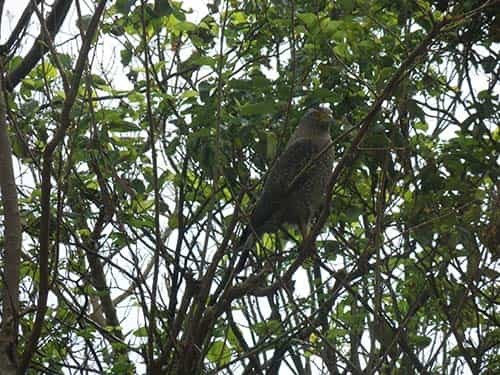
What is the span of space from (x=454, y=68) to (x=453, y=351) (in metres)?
1.83

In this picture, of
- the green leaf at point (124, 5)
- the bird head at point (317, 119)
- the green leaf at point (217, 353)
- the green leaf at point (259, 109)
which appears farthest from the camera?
the bird head at point (317, 119)

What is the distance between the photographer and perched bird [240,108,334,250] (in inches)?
219

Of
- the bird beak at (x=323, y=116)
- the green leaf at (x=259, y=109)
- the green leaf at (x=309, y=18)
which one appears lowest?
the green leaf at (x=259, y=109)

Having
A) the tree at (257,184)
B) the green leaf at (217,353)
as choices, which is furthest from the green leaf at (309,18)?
the green leaf at (217,353)

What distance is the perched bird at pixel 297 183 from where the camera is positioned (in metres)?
5.55

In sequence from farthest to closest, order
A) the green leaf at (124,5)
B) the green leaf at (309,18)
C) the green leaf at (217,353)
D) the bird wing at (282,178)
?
the bird wing at (282,178) → the green leaf at (217,353) → the green leaf at (309,18) → the green leaf at (124,5)

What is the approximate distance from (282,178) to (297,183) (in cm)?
11

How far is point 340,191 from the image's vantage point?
534 cm

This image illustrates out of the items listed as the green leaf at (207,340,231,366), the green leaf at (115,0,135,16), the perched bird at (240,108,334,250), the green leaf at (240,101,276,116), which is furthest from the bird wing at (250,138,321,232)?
the green leaf at (115,0,135,16)

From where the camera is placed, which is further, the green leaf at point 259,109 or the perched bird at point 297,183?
the perched bird at point 297,183

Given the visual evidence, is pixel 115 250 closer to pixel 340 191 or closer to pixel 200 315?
pixel 200 315

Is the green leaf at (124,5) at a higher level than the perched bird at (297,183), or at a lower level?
lower

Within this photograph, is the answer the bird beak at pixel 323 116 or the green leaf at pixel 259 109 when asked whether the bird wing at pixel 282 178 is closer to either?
the bird beak at pixel 323 116

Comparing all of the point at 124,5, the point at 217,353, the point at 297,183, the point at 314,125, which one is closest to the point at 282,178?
the point at 297,183
